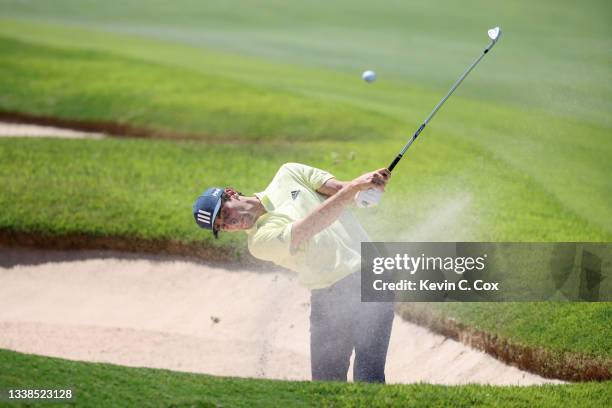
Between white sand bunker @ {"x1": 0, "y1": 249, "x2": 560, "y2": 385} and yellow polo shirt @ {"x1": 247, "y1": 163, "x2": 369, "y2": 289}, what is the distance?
6.52 ft

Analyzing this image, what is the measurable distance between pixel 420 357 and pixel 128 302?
3462 millimetres

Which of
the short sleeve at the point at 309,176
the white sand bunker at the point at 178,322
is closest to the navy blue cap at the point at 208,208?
the short sleeve at the point at 309,176

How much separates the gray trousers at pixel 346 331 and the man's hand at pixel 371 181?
0.76 meters

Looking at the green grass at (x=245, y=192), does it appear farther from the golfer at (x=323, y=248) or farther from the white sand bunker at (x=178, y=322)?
the golfer at (x=323, y=248)

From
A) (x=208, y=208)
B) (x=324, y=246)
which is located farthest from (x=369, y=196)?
(x=208, y=208)

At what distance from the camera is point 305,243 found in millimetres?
6160

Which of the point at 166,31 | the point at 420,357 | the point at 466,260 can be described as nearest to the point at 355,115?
the point at 466,260

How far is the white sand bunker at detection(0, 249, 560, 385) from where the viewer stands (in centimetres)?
811

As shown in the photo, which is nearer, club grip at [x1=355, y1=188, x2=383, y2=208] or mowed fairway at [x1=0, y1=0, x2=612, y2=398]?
club grip at [x1=355, y1=188, x2=383, y2=208]

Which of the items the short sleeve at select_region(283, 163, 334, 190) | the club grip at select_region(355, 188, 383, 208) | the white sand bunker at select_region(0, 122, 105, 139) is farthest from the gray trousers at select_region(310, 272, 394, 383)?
the white sand bunker at select_region(0, 122, 105, 139)

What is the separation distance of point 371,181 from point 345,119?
906 centimetres

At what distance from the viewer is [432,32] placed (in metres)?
23.9

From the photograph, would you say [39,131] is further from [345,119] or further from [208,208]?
[208,208]

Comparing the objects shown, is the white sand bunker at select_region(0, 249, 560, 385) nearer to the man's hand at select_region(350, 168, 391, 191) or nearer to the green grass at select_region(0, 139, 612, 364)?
the green grass at select_region(0, 139, 612, 364)
